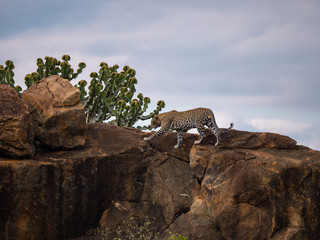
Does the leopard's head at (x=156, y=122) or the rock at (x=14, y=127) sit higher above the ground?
the leopard's head at (x=156, y=122)

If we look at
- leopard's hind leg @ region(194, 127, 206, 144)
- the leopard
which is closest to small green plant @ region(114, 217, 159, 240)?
the leopard

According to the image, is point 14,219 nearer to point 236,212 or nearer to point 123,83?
point 236,212

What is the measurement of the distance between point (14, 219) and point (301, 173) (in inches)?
317

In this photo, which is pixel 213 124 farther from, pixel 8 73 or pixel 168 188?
pixel 8 73

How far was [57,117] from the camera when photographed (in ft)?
38.2

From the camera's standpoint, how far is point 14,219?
34.0ft

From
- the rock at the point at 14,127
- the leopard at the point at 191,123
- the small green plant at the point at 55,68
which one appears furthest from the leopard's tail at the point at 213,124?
the small green plant at the point at 55,68

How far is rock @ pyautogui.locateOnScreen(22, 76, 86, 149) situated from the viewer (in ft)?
38.3

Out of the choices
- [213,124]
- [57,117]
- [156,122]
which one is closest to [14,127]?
[57,117]

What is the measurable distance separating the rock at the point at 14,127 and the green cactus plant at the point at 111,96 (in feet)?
25.8

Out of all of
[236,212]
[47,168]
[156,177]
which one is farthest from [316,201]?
[47,168]

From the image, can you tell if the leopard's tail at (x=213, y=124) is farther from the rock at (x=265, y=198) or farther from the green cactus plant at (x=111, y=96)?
the green cactus plant at (x=111, y=96)

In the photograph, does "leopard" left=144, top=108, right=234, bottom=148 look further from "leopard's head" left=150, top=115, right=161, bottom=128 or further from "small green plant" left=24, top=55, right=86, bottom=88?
"small green plant" left=24, top=55, right=86, bottom=88

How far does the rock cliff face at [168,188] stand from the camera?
32.4 feet
